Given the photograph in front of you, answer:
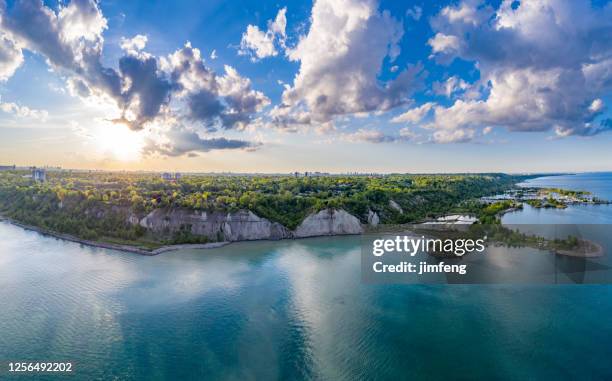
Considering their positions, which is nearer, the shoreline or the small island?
the shoreline

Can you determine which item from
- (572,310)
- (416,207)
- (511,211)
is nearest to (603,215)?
(511,211)

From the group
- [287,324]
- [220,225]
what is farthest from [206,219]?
[287,324]

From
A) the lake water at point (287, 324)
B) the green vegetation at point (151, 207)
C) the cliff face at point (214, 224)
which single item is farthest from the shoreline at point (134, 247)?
the lake water at point (287, 324)

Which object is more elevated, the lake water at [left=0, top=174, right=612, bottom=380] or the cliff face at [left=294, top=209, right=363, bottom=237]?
the cliff face at [left=294, top=209, right=363, bottom=237]

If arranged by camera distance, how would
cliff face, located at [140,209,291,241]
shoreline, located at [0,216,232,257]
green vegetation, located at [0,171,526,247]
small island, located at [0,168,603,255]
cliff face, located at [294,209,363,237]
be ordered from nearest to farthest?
shoreline, located at [0,216,232,257] → small island, located at [0,168,603,255] → cliff face, located at [140,209,291,241] → green vegetation, located at [0,171,526,247] → cliff face, located at [294,209,363,237]

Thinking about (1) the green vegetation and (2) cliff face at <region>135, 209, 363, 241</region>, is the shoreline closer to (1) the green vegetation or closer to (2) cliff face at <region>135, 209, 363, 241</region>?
(1) the green vegetation

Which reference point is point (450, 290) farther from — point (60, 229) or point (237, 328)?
point (60, 229)

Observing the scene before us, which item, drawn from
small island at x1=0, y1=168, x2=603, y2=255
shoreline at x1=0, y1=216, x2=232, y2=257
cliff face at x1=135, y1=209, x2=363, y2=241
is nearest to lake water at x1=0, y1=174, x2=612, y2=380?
shoreline at x1=0, y1=216, x2=232, y2=257
